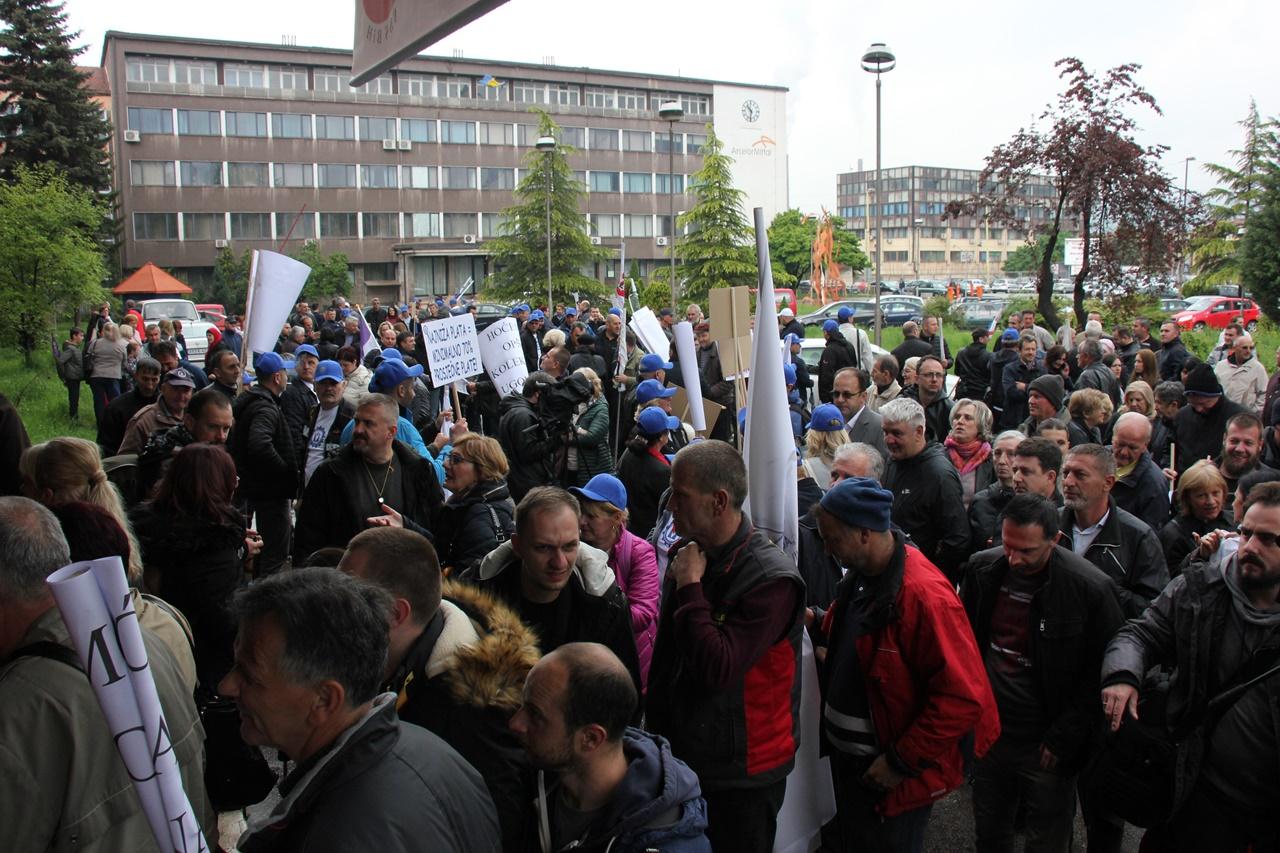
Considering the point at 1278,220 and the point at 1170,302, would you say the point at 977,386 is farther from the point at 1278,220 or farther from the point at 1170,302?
the point at 1170,302

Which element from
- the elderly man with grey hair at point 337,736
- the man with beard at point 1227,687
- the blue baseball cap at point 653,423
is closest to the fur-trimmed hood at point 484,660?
the elderly man with grey hair at point 337,736

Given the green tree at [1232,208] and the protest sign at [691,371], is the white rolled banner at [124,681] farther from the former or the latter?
the green tree at [1232,208]

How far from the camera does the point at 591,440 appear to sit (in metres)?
8.31

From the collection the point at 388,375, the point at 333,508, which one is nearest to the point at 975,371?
the point at 388,375

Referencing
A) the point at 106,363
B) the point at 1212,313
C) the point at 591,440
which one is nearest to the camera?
the point at 591,440

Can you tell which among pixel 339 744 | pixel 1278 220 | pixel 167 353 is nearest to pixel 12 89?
pixel 167 353

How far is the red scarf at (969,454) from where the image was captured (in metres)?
6.56

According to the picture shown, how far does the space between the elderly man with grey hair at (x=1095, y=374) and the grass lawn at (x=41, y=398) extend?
14.8 meters

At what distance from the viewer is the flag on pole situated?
4328 mm

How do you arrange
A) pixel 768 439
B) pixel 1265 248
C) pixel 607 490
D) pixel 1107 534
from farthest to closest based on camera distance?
pixel 1265 248, pixel 607 490, pixel 1107 534, pixel 768 439

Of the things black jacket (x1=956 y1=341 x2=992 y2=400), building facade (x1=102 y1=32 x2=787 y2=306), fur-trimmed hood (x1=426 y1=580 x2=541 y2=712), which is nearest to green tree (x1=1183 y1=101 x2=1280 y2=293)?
→ black jacket (x1=956 y1=341 x2=992 y2=400)

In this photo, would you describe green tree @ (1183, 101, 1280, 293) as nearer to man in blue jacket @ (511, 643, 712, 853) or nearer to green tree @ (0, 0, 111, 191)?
man in blue jacket @ (511, 643, 712, 853)

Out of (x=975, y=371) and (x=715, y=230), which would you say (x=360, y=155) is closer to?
(x=715, y=230)

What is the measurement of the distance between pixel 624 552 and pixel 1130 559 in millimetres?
2250
